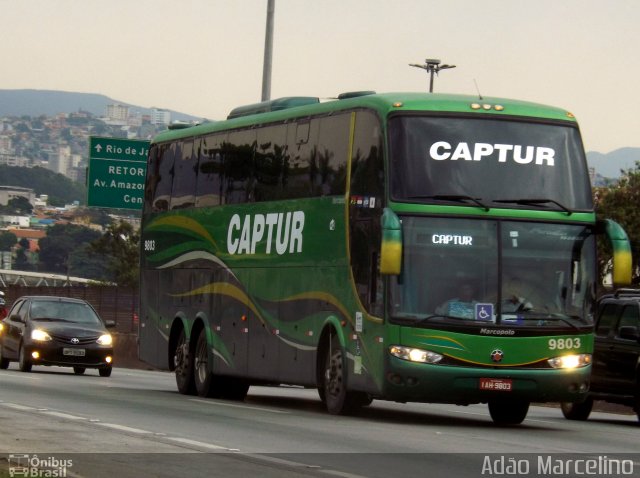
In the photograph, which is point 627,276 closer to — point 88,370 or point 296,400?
point 296,400

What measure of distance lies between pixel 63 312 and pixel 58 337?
160cm

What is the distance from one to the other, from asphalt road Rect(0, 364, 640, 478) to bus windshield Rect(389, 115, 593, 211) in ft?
8.77

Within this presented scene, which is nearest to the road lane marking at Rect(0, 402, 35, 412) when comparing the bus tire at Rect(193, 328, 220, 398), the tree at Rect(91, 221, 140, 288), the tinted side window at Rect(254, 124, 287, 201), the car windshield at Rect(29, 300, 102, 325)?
the tinted side window at Rect(254, 124, 287, 201)

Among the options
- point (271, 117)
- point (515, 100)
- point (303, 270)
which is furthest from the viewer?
point (271, 117)

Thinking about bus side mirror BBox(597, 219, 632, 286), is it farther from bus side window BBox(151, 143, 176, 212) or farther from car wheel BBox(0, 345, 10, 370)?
car wheel BBox(0, 345, 10, 370)

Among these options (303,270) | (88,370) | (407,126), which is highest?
(407,126)

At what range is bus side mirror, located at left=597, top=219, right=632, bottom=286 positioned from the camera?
20219 millimetres

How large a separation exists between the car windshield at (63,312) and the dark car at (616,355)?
14320 millimetres

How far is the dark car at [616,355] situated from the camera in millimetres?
24062

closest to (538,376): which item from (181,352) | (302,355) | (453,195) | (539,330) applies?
(539,330)

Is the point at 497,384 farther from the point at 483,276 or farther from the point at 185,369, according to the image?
the point at 185,369

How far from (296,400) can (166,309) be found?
2.95m

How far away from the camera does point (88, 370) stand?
4053 cm

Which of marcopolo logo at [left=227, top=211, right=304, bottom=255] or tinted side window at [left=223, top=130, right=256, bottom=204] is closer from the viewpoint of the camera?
marcopolo logo at [left=227, top=211, right=304, bottom=255]
